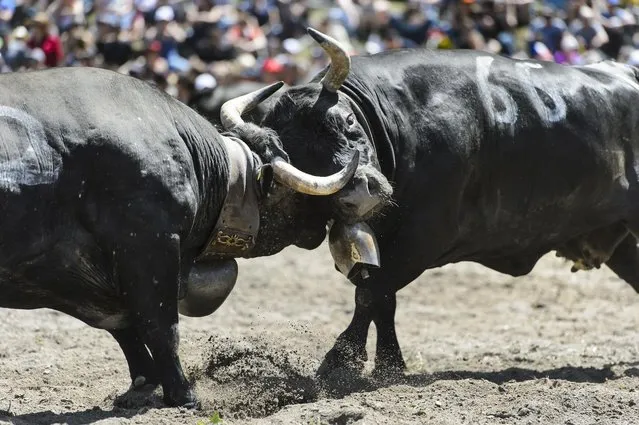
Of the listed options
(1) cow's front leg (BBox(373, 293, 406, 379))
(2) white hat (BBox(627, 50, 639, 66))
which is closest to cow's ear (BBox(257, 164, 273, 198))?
(1) cow's front leg (BBox(373, 293, 406, 379))

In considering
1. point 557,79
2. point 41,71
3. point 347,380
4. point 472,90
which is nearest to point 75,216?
point 41,71

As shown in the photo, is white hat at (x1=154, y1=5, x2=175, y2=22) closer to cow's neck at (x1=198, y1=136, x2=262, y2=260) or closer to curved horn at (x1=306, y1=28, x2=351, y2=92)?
curved horn at (x1=306, y1=28, x2=351, y2=92)

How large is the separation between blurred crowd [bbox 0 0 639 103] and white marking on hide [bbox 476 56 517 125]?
6.64 metres

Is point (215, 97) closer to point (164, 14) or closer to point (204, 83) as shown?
point (204, 83)

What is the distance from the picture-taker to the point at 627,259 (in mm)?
9000

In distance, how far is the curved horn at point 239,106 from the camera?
7.12 meters

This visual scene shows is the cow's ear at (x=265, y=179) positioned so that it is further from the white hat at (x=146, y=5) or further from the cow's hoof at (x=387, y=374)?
the white hat at (x=146, y=5)

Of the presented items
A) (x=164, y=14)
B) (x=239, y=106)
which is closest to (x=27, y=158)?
(x=239, y=106)

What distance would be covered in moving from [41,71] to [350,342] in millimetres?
2562

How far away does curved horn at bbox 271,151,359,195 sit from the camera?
677cm

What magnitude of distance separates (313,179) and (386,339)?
143 cm

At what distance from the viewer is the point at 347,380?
7242 mm

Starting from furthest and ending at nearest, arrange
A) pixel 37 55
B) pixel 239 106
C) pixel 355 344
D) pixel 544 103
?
1. pixel 37 55
2. pixel 544 103
3. pixel 355 344
4. pixel 239 106

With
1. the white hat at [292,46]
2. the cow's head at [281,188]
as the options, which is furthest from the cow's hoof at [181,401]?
the white hat at [292,46]
